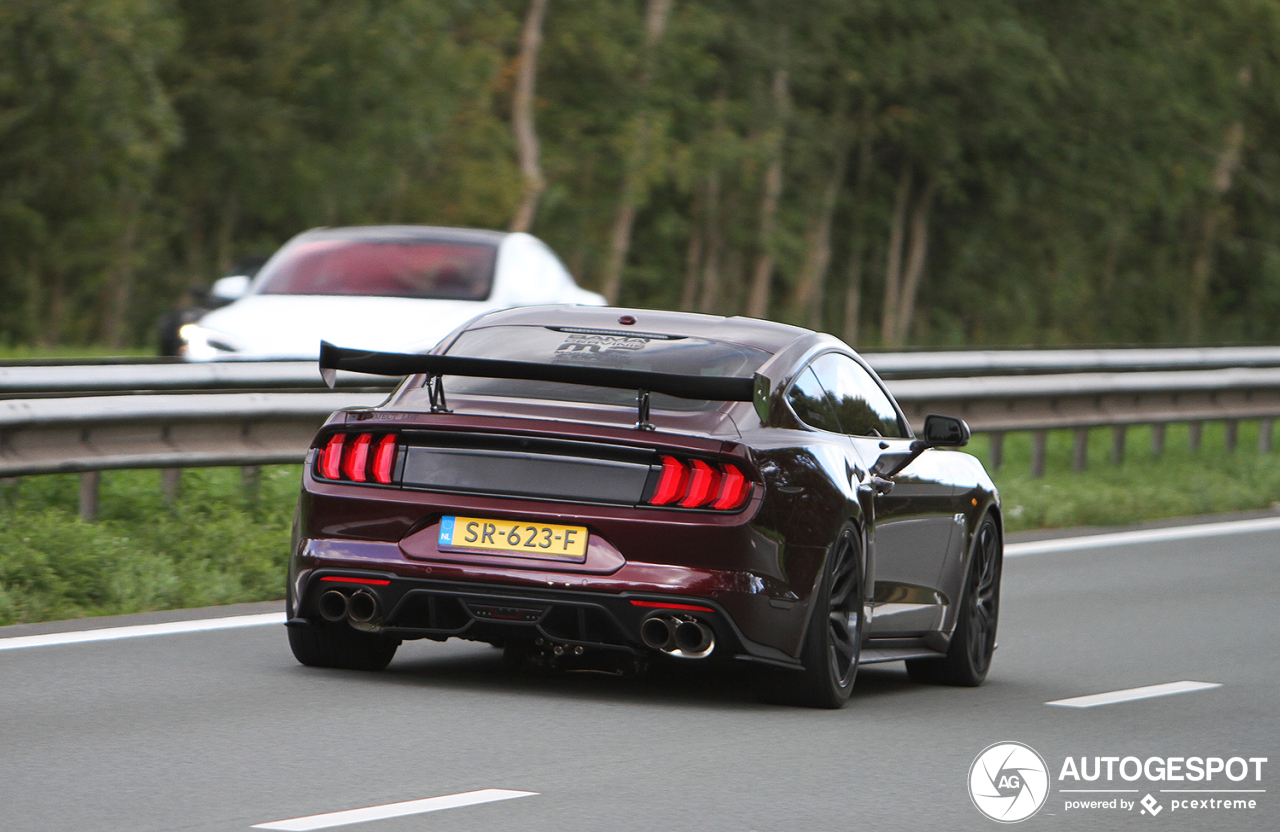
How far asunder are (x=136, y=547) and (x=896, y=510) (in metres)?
3.97

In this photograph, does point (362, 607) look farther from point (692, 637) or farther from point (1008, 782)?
point (1008, 782)

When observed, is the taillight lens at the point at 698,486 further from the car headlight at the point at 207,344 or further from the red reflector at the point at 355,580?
the car headlight at the point at 207,344

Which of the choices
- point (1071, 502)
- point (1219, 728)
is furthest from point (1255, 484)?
point (1219, 728)

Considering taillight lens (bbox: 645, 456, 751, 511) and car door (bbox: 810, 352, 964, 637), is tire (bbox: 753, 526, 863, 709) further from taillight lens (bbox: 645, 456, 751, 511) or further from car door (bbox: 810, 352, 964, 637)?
taillight lens (bbox: 645, 456, 751, 511)

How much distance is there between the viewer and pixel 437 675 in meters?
8.15

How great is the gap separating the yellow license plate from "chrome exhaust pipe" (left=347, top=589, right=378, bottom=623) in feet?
1.00

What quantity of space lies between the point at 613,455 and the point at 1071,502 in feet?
31.3

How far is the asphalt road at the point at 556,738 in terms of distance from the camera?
229 inches

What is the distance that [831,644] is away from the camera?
7.67 meters

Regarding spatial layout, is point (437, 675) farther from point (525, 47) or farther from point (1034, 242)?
point (1034, 242)

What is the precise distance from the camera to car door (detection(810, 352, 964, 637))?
828 centimetres

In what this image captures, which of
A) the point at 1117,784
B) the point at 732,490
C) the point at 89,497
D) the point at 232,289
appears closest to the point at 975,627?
the point at 732,490

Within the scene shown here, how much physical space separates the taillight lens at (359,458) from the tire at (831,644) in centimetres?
140

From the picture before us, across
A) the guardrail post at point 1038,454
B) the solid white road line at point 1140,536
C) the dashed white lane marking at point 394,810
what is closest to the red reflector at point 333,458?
the dashed white lane marking at point 394,810
